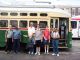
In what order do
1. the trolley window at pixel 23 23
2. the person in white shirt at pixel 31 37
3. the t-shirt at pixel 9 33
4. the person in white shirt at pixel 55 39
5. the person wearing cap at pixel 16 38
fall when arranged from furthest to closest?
the trolley window at pixel 23 23 → the t-shirt at pixel 9 33 → the person wearing cap at pixel 16 38 → the person in white shirt at pixel 31 37 → the person in white shirt at pixel 55 39

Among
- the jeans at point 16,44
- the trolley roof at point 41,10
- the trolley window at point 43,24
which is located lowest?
the jeans at point 16,44

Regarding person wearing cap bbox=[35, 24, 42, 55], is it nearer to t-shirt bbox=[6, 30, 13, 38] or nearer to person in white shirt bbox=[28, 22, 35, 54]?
person in white shirt bbox=[28, 22, 35, 54]

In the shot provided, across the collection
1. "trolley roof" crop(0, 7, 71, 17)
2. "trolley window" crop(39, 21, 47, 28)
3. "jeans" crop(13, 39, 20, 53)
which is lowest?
"jeans" crop(13, 39, 20, 53)

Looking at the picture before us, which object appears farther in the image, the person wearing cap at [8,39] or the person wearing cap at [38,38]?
→ the person wearing cap at [8,39]

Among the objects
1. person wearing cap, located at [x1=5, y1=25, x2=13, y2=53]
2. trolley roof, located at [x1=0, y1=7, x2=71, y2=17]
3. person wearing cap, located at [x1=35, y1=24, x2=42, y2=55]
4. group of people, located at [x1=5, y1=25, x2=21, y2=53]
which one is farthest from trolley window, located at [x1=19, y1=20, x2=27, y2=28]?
person wearing cap, located at [x1=35, y1=24, x2=42, y2=55]

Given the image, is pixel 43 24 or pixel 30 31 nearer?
pixel 30 31

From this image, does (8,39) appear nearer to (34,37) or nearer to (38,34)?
(34,37)

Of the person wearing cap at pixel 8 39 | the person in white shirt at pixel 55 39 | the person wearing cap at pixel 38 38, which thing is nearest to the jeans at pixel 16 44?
the person wearing cap at pixel 8 39

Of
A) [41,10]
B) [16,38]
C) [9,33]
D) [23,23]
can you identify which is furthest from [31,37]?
[41,10]

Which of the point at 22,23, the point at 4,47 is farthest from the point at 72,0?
the point at 4,47

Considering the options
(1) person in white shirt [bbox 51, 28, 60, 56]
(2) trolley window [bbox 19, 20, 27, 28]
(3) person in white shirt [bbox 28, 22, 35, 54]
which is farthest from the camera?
(2) trolley window [bbox 19, 20, 27, 28]

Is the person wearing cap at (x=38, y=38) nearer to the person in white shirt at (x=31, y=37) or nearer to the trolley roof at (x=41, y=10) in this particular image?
the person in white shirt at (x=31, y=37)

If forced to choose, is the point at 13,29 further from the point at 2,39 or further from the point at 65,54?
the point at 65,54

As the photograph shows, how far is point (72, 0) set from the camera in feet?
63.3
